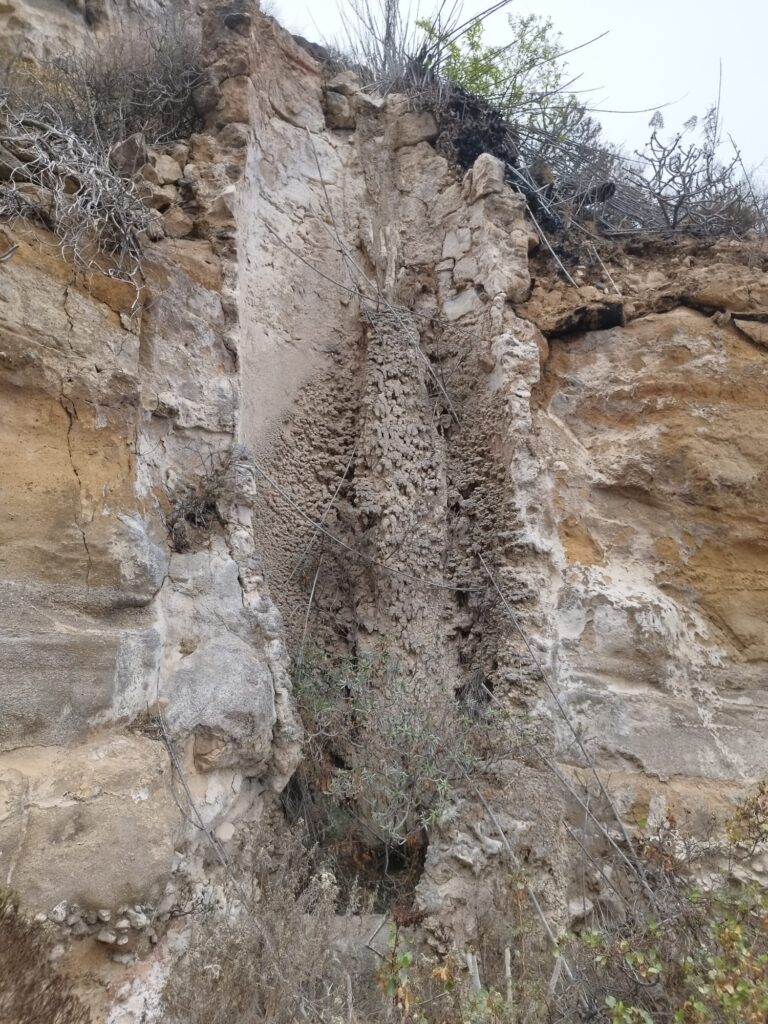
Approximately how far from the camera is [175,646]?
2.73 metres

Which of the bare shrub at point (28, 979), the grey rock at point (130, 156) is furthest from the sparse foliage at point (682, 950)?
the grey rock at point (130, 156)

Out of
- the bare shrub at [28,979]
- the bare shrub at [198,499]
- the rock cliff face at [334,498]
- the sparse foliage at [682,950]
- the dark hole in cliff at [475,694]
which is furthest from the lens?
the dark hole in cliff at [475,694]

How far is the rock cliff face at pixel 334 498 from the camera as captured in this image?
236 cm

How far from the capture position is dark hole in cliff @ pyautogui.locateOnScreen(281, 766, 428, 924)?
2963mm

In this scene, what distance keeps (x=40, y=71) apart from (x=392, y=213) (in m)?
2.06

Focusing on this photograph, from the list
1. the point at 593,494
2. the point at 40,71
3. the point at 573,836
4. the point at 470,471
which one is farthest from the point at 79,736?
the point at 40,71

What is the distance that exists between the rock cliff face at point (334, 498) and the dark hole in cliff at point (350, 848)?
7.0 inches

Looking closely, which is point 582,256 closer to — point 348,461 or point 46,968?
point 348,461

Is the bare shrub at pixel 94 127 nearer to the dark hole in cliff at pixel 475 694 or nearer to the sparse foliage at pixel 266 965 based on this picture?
the dark hole in cliff at pixel 475 694

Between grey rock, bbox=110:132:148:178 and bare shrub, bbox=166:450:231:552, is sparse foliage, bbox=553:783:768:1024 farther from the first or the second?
grey rock, bbox=110:132:148:178

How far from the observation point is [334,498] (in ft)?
12.3

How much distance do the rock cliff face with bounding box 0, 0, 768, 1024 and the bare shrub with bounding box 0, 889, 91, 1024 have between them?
0.25ft

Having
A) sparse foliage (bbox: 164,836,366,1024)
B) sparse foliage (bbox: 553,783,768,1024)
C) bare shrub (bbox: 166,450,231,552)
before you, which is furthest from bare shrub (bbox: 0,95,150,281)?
sparse foliage (bbox: 553,783,768,1024)

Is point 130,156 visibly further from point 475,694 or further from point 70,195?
point 475,694
